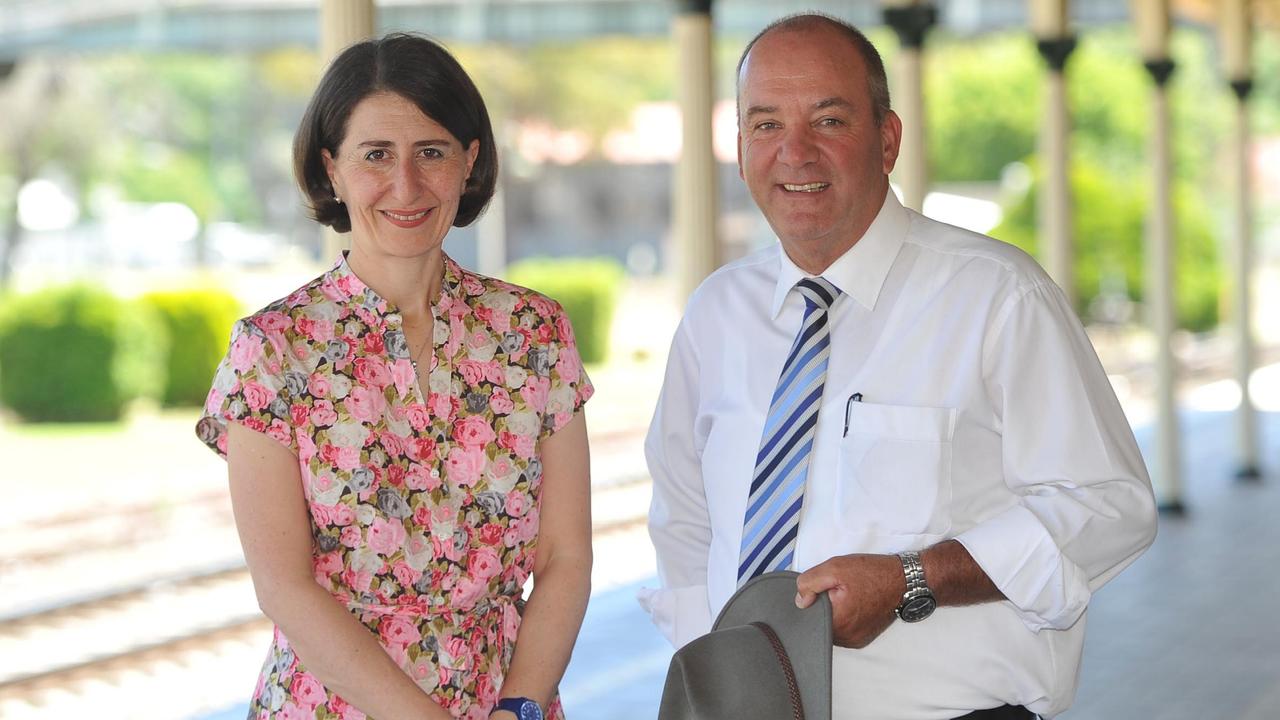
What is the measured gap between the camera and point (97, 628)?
8.11 metres

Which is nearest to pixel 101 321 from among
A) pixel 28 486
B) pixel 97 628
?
pixel 28 486

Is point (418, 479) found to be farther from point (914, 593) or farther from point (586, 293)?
point (586, 293)

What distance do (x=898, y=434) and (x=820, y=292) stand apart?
0.25m

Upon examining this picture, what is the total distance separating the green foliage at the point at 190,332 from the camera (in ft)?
62.5

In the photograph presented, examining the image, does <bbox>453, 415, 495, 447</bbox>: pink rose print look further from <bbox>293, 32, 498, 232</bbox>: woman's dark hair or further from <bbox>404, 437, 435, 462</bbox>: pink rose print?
<bbox>293, 32, 498, 232</bbox>: woman's dark hair

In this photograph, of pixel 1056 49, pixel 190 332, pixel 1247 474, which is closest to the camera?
pixel 1056 49

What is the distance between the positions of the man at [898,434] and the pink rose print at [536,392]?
0.97ft

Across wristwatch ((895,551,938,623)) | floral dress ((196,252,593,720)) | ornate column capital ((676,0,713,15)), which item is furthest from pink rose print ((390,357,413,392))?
ornate column capital ((676,0,713,15))

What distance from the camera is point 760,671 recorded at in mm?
1962

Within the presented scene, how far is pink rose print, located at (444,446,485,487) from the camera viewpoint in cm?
211

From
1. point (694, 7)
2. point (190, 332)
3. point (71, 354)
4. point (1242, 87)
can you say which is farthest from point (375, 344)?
point (190, 332)

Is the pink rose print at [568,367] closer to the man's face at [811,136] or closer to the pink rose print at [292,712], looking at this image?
the man's face at [811,136]

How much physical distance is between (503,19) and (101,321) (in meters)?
5.66

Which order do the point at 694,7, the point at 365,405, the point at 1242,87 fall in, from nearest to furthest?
the point at 365,405 < the point at 694,7 < the point at 1242,87
